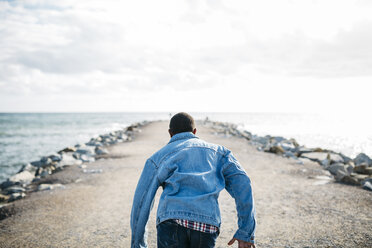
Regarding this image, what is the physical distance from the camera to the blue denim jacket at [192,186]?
6.39 feet

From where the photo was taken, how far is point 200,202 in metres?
1.95

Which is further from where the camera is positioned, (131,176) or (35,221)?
(131,176)

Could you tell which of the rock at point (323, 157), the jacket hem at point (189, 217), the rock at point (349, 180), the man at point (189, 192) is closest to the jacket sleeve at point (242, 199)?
the man at point (189, 192)

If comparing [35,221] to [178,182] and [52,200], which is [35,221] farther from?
[178,182]

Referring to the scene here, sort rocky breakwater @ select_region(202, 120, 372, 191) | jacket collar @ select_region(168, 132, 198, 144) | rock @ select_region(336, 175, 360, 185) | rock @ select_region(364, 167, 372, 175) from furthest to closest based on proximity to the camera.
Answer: rock @ select_region(364, 167, 372, 175) < rocky breakwater @ select_region(202, 120, 372, 191) < rock @ select_region(336, 175, 360, 185) < jacket collar @ select_region(168, 132, 198, 144)

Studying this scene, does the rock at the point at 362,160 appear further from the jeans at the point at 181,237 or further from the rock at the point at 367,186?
the jeans at the point at 181,237

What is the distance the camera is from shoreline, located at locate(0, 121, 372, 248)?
3.97 meters

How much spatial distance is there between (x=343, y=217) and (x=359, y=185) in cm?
268

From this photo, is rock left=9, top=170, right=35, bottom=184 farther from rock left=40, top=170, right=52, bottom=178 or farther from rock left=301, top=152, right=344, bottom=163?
rock left=301, top=152, right=344, bottom=163

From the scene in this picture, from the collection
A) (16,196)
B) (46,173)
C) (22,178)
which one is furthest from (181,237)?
(22,178)

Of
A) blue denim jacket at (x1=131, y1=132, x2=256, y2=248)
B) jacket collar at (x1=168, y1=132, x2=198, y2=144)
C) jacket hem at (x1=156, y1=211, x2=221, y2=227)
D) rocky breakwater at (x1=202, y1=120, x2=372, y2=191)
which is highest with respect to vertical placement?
jacket collar at (x1=168, y1=132, x2=198, y2=144)

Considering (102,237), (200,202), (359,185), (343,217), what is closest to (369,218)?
(343,217)

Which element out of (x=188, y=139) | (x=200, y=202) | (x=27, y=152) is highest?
(x=188, y=139)

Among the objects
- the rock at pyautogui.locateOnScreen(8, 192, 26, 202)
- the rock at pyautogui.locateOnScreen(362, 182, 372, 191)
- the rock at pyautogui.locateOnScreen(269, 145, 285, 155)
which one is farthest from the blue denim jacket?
the rock at pyautogui.locateOnScreen(269, 145, 285, 155)
